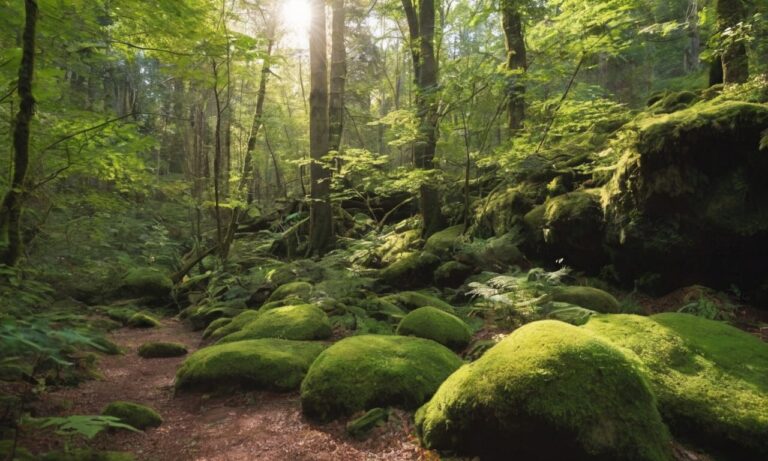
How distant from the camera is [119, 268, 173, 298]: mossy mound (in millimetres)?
12328

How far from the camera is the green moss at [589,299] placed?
623cm

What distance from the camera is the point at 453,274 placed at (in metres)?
8.95

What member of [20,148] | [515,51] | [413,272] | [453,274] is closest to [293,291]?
[413,272]

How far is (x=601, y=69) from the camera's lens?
25047 mm

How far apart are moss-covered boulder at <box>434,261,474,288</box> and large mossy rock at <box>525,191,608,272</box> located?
1.51 m

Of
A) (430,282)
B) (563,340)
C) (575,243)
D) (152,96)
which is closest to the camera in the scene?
(563,340)

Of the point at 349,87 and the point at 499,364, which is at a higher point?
the point at 349,87

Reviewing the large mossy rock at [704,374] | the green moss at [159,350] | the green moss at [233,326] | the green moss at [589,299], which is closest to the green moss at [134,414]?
the green moss at [159,350]

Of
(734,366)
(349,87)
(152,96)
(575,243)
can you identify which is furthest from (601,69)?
(152,96)

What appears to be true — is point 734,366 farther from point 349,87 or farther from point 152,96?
point 152,96

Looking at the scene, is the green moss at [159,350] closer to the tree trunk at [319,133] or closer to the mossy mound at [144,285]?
the mossy mound at [144,285]

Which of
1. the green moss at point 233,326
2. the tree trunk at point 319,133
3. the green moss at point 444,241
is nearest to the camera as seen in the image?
the green moss at point 233,326

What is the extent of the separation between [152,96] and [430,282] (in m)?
25.4

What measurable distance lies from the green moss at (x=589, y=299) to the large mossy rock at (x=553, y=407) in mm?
3027
